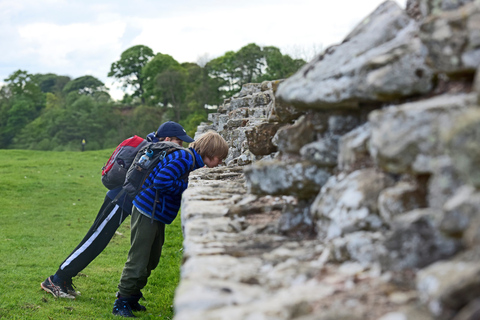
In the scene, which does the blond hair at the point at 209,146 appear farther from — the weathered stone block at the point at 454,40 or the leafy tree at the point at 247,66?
the leafy tree at the point at 247,66

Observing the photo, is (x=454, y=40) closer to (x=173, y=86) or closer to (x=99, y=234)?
(x=99, y=234)

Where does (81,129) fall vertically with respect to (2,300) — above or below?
above

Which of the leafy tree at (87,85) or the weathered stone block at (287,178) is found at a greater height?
the leafy tree at (87,85)

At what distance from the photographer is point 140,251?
5828mm

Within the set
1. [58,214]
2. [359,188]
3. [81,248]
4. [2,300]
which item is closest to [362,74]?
[359,188]

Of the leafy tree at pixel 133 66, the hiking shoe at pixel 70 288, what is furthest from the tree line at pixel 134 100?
the hiking shoe at pixel 70 288

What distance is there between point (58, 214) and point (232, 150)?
7.51 metres

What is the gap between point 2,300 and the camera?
6.98 meters

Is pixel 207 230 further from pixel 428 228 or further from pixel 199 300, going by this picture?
pixel 428 228

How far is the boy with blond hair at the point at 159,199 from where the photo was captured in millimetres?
5336

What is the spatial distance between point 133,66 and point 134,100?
14.8ft

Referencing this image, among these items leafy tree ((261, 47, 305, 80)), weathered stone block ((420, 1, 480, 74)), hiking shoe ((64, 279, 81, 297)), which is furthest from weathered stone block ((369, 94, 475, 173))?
leafy tree ((261, 47, 305, 80))

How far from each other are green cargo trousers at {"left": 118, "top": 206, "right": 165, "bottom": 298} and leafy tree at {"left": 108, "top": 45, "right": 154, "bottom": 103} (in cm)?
6216

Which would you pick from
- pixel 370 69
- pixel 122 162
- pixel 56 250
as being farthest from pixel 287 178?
pixel 56 250
